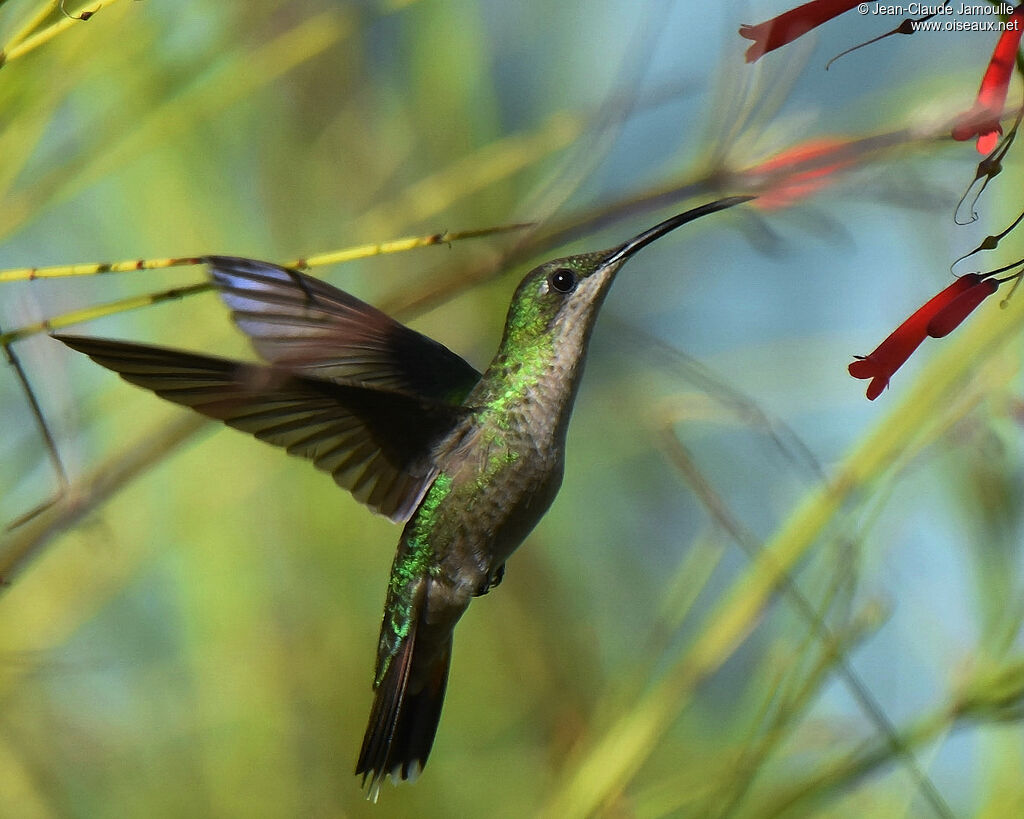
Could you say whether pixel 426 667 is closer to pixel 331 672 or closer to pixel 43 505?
pixel 43 505

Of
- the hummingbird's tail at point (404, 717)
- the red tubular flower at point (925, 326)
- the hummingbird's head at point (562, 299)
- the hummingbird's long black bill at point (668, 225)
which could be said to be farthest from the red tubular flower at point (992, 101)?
the hummingbird's tail at point (404, 717)

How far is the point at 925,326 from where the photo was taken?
0.79 metres

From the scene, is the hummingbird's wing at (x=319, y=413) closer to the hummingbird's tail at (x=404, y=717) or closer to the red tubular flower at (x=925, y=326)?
the hummingbird's tail at (x=404, y=717)

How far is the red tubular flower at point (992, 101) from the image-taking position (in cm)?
70

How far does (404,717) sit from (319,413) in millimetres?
388

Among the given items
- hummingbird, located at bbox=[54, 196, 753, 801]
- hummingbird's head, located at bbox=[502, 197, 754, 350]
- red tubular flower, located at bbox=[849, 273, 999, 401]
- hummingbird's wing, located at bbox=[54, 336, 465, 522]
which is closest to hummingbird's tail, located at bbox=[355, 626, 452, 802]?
hummingbird, located at bbox=[54, 196, 753, 801]

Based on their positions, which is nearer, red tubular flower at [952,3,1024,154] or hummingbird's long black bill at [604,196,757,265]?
red tubular flower at [952,3,1024,154]

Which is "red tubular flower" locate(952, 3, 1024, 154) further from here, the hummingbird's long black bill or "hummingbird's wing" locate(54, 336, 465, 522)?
"hummingbird's wing" locate(54, 336, 465, 522)

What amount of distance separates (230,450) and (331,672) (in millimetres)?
394

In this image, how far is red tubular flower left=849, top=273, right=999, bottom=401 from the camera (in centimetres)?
74

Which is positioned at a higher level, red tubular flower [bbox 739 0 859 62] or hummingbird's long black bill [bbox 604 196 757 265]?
red tubular flower [bbox 739 0 859 62]

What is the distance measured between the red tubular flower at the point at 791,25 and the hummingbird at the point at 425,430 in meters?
0.20

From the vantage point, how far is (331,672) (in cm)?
190

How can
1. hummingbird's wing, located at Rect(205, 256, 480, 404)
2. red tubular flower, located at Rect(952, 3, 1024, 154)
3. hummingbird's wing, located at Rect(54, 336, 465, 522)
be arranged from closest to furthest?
red tubular flower, located at Rect(952, 3, 1024, 154)
hummingbird's wing, located at Rect(54, 336, 465, 522)
hummingbird's wing, located at Rect(205, 256, 480, 404)
